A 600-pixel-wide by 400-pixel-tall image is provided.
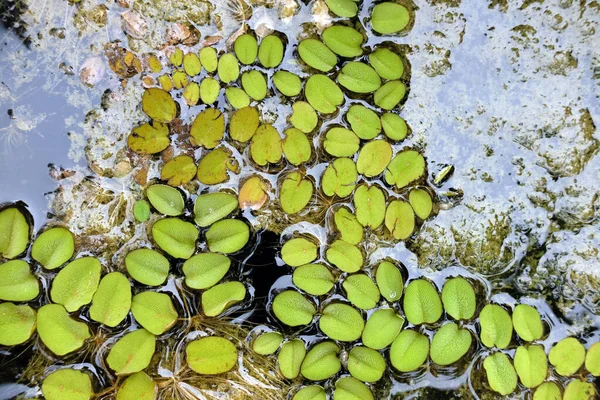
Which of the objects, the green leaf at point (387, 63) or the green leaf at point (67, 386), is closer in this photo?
the green leaf at point (67, 386)

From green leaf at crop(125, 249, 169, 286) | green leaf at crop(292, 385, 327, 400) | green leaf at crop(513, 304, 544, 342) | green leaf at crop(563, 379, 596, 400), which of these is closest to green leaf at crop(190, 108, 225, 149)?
green leaf at crop(125, 249, 169, 286)

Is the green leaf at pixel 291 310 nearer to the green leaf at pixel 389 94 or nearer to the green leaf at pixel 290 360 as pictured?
the green leaf at pixel 290 360

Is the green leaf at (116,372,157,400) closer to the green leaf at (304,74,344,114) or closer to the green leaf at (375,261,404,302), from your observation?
the green leaf at (375,261,404,302)

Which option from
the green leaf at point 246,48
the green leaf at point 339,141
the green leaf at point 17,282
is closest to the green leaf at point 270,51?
the green leaf at point 246,48

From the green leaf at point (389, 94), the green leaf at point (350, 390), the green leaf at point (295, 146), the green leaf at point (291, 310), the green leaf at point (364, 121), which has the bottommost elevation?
the green leaf at point (350, 390)

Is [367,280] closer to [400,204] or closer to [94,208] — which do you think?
[400,204]

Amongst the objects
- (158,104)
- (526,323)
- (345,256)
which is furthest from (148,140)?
(526,323)

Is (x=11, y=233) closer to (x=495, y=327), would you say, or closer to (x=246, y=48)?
(x=246, y=48)
